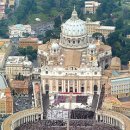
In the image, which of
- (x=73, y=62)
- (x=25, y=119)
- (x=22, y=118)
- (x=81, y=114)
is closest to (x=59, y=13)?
(x=73, y=62)

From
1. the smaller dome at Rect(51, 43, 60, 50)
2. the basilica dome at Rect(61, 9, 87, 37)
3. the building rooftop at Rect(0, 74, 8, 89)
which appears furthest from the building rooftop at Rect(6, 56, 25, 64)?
the basilica dome at Rect(61, 9, 87, 37)

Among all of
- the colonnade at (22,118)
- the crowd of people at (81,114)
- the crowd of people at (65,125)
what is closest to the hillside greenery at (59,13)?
the crowd of people at (81,114)

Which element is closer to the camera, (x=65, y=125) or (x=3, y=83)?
(x=65, y=125)

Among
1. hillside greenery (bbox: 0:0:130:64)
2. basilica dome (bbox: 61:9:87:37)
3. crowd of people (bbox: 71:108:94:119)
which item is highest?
basilica dome (bbox: 61:9:87:37)

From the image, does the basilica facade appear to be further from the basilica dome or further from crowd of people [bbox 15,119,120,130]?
crowd of people [bbox 15,119,120,130]

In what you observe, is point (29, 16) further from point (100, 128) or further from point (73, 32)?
point (100, 128)

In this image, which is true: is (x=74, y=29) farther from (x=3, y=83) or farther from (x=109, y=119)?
A: (x=109, y=119)
